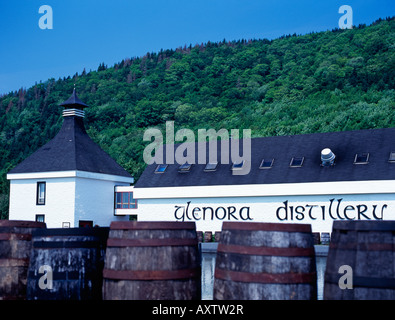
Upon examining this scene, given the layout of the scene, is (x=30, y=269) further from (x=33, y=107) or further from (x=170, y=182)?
(x=33, y=107)

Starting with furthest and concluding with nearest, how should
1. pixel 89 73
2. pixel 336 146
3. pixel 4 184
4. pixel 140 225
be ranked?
pixel 89 73
pixel 4 184
pixel 336 146
pixel 140 225

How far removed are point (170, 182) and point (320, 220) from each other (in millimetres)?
9125

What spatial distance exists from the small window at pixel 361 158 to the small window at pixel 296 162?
115 inches

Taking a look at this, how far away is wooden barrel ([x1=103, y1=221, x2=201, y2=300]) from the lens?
5.87 meters

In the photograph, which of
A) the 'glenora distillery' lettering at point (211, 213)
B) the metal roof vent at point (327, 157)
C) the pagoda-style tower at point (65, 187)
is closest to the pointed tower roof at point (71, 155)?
the pagoda-style tower at point (65, 187)

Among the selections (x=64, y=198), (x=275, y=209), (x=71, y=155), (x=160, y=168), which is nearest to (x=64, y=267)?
(x=275, y=209)

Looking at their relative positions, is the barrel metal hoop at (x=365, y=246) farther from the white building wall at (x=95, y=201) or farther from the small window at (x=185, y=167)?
the white building wall at (x=95, y=201)

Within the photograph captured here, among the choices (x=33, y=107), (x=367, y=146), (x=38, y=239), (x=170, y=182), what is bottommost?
(x=38, y=239)

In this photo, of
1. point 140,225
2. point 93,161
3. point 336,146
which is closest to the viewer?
point 140,225

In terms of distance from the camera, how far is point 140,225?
237 inches

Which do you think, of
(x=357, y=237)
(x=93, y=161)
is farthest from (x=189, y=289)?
(x=93, y=161)

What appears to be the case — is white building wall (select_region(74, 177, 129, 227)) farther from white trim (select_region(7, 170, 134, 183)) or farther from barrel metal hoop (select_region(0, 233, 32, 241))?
barrel metal hoop (select_region(0, 233, 32, 241))

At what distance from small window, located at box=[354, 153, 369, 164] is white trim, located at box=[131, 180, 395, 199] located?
1.67 metres

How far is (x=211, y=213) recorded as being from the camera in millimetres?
27703
